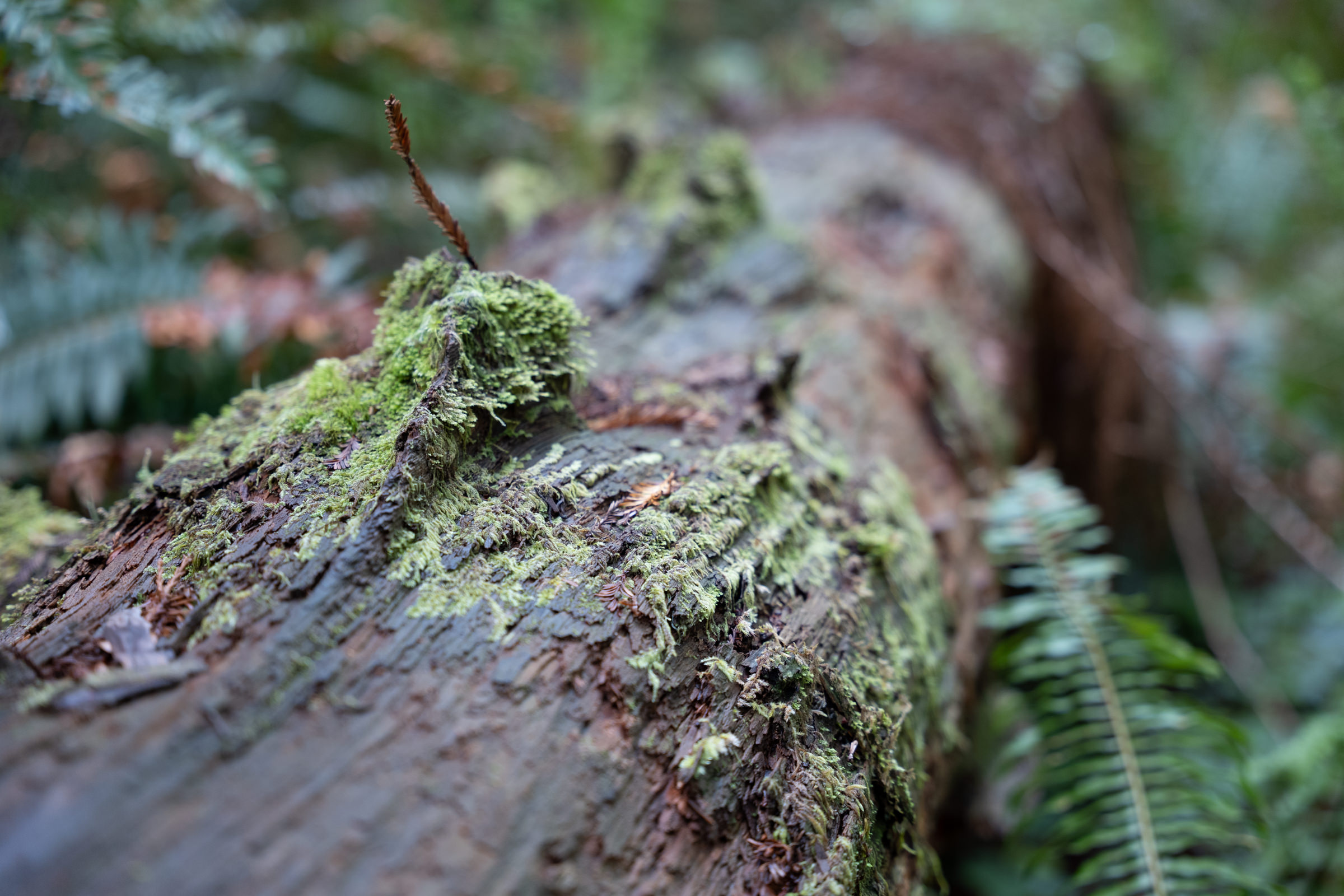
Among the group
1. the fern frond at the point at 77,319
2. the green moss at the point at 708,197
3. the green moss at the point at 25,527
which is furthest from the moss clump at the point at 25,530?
the green moss at the point at 708,197

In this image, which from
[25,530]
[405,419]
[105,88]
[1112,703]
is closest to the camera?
[405,419]

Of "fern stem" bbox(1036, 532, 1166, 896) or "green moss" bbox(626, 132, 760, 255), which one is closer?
"fern stem" bbox(1036, 532, 1166, 896)

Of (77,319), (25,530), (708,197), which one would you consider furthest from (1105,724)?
(77,319)

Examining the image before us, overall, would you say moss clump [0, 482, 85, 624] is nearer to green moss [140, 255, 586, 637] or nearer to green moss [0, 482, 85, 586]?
green moss [0, 482, 85, 586]

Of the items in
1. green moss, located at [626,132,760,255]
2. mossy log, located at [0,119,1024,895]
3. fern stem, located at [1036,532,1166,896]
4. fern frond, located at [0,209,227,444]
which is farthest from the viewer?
A: fern frond, located at [0,209,227,444]

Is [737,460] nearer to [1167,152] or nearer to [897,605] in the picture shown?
[897,605]

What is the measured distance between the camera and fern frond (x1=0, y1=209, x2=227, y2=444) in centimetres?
221

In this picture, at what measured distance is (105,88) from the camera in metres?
1.87

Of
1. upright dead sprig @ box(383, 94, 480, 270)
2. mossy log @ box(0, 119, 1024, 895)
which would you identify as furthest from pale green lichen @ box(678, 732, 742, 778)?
upright dead sprig @ box(383, 94, 480, 270)

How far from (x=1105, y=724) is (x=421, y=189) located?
1.73m

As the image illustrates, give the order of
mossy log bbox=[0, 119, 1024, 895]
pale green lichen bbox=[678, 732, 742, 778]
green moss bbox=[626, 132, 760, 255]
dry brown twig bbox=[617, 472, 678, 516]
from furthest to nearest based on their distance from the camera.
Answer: green moss bbox=[626, 132, 760, 255]
dry brown twig bbox=[617, 472, 678, 516]
pale green lichen bbox=[678, 732, 742, 778]
mossy log bbox=[0, 119, 1024, 895]

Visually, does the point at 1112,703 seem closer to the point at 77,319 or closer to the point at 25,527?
the point at 25,527

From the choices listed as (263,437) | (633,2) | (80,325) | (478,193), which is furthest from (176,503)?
(633,2)

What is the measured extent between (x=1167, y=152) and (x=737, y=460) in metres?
4.78
